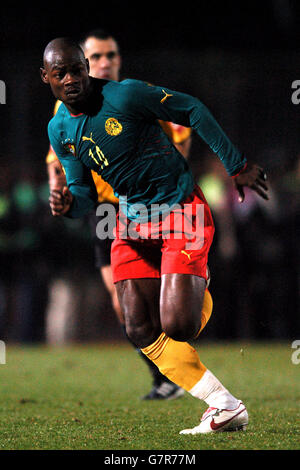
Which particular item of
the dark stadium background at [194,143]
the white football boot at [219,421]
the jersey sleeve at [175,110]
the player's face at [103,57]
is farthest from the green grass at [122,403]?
the player's face at [103,57]

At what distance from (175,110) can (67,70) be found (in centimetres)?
60

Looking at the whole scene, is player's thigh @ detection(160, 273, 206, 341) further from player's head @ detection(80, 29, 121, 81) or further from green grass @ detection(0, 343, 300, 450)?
player's head @ detection(80, 29, 121, 81)

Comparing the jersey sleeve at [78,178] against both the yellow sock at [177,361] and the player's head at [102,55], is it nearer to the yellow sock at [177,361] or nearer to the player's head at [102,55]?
the yellow sock at [177,361]

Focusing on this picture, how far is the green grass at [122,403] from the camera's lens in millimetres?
3766

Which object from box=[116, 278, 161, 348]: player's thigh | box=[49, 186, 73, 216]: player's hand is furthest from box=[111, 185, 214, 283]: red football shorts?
box=[49, 186, 73, 216]: player's hand

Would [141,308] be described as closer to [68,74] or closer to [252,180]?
[252,180]

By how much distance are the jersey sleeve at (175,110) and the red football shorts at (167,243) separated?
412 millimetres

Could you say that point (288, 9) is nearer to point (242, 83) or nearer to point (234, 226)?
point (242, 83)

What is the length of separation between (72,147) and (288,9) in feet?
32.2

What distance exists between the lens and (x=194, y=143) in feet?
39.2

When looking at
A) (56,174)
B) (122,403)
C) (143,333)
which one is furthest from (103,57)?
(143,333)
